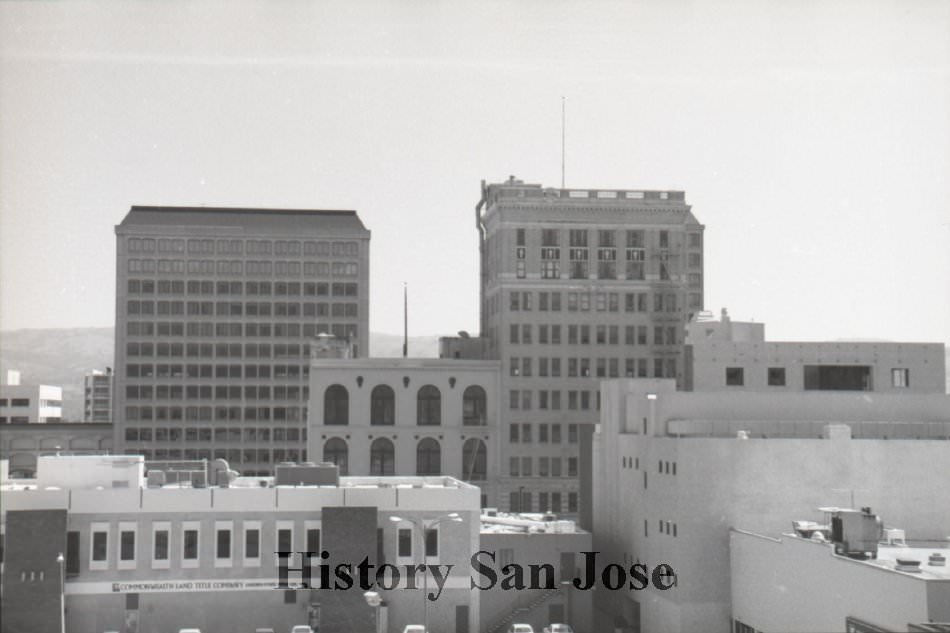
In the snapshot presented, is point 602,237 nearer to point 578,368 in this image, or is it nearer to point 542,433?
point 578,368

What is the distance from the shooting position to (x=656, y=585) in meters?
37.2

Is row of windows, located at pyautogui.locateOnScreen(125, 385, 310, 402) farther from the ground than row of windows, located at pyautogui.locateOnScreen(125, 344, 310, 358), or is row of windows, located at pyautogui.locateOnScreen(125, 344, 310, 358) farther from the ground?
row of windows, located at pyautogui.locateOnScreen(125, 344, 310, 358)

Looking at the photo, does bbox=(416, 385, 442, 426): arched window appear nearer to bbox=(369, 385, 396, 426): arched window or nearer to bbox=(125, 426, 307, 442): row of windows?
bbox=(369, 385, 396, 426): arched window

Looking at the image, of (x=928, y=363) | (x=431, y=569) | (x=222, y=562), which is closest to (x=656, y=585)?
(x=431, y=569)

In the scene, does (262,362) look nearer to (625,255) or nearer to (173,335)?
(173,335)

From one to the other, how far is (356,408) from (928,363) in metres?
30.1

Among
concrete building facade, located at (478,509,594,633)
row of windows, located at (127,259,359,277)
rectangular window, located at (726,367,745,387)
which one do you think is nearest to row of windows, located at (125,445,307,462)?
row of windows, located at (127,259,359,277)

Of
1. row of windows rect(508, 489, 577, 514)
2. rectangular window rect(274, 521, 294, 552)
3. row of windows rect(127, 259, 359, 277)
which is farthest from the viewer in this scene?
→ row of windows rect(127, 259, 359, 277)

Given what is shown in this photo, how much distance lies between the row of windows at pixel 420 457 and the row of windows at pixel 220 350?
27.1 meters

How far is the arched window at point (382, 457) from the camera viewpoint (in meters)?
62.2

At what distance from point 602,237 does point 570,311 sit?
496cm

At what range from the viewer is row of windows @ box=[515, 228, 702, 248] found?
66.4 metres

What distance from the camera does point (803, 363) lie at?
4919 centimetres

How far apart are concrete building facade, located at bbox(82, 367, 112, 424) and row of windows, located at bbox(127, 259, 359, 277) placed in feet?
114
